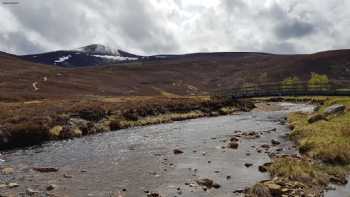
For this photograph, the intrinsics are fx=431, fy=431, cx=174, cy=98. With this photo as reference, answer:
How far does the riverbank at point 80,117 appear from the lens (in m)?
47.5

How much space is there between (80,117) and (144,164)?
29134mm

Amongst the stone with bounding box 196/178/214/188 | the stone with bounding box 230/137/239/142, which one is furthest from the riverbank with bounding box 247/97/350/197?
the stone with bounding box 230/137/239/142

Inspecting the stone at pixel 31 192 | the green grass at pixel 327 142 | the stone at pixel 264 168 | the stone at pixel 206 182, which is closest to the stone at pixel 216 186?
the stone at pixel 206 182

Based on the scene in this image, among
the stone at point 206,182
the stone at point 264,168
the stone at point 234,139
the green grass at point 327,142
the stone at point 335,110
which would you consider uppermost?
the stone at point 335,110

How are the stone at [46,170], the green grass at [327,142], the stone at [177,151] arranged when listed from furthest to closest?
1. the stone at [177,151]
2. the stone at [46,170]
3. the green grass at [327,142]

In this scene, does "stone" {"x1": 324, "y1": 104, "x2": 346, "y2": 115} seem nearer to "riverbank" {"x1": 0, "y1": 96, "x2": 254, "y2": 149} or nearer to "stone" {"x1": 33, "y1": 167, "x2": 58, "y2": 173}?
"riverbank" {"x1": 0, "y1": 96, "x2": 254, "y2": 149}

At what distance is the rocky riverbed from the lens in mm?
25358

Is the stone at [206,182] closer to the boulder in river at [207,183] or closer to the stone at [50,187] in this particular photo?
the boulder in river at [207,183]

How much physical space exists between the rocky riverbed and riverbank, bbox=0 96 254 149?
11.8 ft

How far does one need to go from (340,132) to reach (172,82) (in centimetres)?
15763

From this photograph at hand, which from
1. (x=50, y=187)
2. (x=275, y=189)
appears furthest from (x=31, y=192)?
(x=275, y=189)

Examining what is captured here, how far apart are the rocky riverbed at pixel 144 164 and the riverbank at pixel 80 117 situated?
360cm

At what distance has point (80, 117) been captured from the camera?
196ft

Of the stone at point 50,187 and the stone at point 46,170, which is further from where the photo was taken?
the stone at point 46,170
